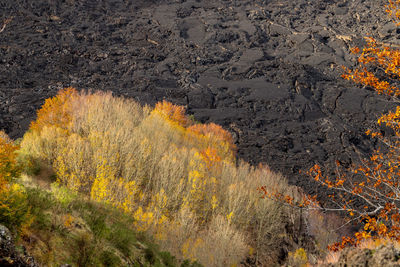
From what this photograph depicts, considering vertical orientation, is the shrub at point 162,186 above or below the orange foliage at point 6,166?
below

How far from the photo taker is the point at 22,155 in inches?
933

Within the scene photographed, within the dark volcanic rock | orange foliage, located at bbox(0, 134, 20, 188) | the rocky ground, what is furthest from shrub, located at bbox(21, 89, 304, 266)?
the rocky ground

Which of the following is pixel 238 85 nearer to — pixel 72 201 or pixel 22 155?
pixel 22 155

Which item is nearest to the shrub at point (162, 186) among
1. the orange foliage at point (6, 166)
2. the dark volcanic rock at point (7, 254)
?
the orange foliage at point (6, 166)

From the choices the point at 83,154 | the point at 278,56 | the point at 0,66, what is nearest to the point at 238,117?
the point at 278,56

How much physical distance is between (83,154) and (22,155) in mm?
4074

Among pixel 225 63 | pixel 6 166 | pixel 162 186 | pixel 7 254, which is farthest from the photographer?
pixel 225 63

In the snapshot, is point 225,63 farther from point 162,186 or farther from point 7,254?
point 7,254

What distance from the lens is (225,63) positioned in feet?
419

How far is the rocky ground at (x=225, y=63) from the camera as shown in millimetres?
97500

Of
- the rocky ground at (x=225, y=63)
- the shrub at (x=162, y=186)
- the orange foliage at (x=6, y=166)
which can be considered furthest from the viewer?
the rocky ground at (x=225, y=63)

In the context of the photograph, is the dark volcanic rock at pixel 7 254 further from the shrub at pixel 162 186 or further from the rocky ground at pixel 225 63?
the rocky ground at pixel 225 63

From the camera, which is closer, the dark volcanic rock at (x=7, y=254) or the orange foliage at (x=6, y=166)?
the dark volcanic rock at (x=7, y=254)

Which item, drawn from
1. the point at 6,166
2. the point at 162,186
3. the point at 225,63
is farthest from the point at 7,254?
the point at 225,63
